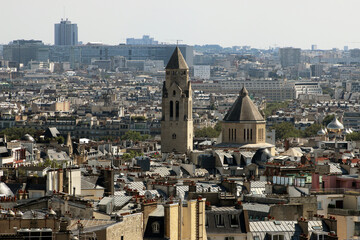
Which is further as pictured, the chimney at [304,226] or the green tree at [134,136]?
the green tree at [134,136]

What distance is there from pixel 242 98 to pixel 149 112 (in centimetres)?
8313

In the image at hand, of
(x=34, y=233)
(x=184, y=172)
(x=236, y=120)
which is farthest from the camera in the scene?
(x=236, y=120)

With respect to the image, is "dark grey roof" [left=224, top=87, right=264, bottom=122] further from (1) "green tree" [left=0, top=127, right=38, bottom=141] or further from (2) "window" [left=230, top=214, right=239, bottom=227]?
(2) "window" [left=230, top=214, right=239, bottom=227]

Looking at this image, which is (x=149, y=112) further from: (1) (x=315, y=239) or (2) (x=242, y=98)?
(1) (x=315, y=239)

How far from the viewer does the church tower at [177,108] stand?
78.2 metres

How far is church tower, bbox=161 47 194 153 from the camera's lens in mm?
78250

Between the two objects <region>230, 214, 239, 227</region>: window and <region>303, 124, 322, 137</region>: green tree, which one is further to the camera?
<region>303, 124, 322, 137</region>: green tree

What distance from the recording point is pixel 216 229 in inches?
1078

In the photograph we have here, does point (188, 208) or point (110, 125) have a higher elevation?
point (188, 208)

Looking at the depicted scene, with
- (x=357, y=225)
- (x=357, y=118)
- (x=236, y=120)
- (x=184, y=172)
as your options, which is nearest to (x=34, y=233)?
(x=357, y=225)

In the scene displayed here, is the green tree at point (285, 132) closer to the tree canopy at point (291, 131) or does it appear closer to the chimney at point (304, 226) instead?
the tree canopy at point (291, 131)

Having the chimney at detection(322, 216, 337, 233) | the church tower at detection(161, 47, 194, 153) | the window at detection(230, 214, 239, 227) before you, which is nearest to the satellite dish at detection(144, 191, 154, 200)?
the window at detection(230, 214, 239, 227)

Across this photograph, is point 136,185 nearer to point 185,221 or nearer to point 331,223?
point 331,223

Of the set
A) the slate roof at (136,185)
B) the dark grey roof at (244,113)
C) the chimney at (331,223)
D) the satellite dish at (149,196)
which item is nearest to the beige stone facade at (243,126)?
the dark grey roof at (244,113)
